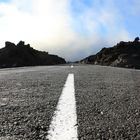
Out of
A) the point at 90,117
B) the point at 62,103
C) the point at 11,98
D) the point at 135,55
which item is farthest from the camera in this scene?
the point at 135,55

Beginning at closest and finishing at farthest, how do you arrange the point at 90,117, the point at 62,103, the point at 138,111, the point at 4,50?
the point at 90,117 < the point at 138,111 < the point at 62,103 < the point at 4,50

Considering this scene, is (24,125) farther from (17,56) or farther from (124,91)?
(17,56)

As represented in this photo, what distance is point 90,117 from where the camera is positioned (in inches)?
143

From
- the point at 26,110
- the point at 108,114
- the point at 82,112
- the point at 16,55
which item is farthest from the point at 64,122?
the point at 16,55

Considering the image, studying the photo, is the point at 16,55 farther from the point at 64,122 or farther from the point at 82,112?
the point at 64,122

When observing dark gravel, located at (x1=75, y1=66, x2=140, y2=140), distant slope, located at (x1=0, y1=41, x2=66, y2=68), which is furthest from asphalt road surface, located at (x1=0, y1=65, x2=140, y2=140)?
distant slope, located at (x1=0, y1=41, x2=66, y2=68)

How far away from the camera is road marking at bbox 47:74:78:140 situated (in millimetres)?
3076

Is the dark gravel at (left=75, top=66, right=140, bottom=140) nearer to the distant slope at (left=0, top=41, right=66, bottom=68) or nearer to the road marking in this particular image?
the road marking

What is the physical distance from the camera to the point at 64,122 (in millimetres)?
3469

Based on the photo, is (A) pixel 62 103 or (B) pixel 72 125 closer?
(B) pixel 72 125

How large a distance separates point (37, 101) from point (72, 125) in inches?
46.9

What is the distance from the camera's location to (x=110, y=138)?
3029mm

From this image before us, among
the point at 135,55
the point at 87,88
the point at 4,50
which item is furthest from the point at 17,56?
the point at 87,88

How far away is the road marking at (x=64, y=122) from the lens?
3.08 meters
